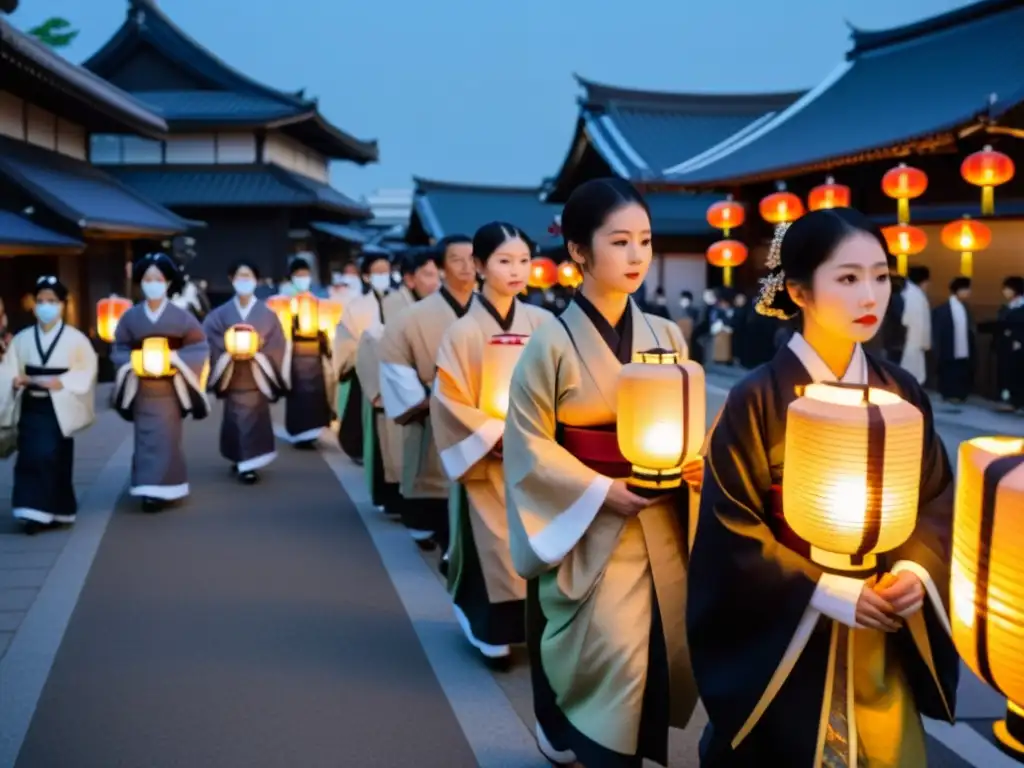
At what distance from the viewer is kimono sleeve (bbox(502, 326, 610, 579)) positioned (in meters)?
3.68

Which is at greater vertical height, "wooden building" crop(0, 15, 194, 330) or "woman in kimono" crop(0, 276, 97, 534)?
"wooden building" crop(0, 15, 194, 330)

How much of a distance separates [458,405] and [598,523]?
70.5 inches

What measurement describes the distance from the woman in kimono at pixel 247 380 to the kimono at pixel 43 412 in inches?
85.2

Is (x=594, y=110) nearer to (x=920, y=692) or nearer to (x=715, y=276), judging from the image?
(x=715, y=276)

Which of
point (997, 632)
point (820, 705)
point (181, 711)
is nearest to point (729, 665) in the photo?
point (820, 705)

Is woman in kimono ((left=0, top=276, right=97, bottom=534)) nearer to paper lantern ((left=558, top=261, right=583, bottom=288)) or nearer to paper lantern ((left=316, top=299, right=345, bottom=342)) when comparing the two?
paper lantern ((left=316, top=299, right=345, bottom=342))

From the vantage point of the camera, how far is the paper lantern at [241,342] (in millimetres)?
10477

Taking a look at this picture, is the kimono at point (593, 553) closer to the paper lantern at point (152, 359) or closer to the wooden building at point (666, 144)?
the paper lantern at point (152, 359)

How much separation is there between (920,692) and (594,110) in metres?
24.8

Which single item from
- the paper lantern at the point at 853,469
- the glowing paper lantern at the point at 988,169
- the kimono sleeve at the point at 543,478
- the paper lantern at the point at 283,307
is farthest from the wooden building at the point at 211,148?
the paper lantern at the point at 853,469

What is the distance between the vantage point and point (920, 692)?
289cm

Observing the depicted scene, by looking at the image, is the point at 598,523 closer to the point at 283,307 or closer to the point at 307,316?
the point at 307,316

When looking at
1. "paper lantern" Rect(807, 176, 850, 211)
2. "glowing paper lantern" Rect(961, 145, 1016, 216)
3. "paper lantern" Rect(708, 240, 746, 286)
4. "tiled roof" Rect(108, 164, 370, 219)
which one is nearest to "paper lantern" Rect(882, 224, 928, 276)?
"paper lantern" Rect(807, 176, 850, 211)

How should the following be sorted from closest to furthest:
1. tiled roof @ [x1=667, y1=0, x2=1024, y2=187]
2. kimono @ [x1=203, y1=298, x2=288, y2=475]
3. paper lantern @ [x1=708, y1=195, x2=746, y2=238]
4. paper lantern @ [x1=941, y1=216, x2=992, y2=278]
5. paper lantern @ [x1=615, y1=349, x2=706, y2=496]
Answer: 1. paper lantern @ [x1=615, y1=349, x2=706, y2=496]
2. kimono @ [x1=203, y1=298, x2=288, y2=475]
3. paper lantern @ [x1=941, y1=216, x2=992, y2=278]
4. tiled roof @ [x1=667, y1=0, x2=1024, y2=187]
5. paper lantern @ [x1=708, y1=195, x2=746, y2=238]
